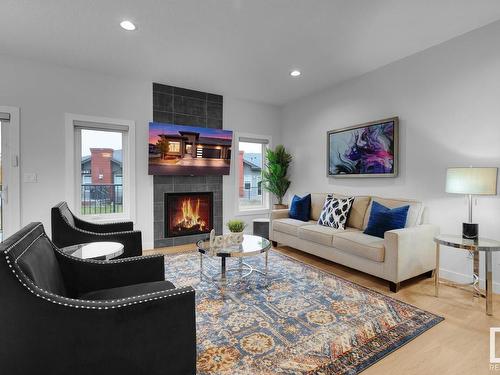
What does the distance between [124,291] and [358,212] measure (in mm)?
3117

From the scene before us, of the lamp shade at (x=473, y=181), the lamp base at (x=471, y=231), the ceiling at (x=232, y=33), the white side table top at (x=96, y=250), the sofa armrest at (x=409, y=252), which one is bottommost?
the sofa armrest at (x=409, y=252)

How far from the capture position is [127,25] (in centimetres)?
268

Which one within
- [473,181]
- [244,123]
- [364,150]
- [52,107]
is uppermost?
[244,123]

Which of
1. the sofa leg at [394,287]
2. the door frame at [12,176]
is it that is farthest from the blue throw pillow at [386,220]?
the door frame at [12,176]

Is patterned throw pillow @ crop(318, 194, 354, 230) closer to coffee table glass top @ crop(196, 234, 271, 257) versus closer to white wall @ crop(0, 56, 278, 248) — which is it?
coffee table glass top @ crop(196, 234, 271, 257)

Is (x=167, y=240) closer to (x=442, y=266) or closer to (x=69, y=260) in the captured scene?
(x=69, y=260)

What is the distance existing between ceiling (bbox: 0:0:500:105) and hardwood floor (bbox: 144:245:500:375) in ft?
8.75

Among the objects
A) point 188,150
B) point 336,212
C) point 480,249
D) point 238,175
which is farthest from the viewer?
point 238,175

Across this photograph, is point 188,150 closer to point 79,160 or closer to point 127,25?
point 79,160

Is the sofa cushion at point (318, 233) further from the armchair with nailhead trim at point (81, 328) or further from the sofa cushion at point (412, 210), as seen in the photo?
the armchair with nailhead trim at point (81, 328)

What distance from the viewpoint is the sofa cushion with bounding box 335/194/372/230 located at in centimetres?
372

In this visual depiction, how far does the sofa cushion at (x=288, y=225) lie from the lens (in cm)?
399

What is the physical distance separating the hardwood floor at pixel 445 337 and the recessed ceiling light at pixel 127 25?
344cm

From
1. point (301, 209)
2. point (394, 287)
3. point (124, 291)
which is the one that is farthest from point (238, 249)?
point (301, 209)
